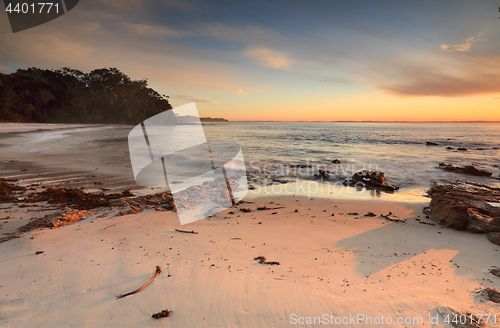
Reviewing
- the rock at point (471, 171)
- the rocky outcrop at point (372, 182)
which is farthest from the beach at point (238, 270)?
the rock at point (471, 171)

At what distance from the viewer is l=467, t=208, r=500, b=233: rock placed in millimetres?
4182

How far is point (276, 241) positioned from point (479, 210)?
5197mm

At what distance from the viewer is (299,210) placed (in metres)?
5.61

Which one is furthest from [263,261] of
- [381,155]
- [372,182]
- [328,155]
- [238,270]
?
[381,155]

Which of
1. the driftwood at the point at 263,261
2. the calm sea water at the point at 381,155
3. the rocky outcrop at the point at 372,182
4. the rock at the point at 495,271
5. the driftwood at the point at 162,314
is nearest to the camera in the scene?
the driftwood at the point at 162,314

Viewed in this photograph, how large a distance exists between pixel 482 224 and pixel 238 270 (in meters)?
5.28

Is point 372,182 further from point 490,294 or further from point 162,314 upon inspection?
point 162,314

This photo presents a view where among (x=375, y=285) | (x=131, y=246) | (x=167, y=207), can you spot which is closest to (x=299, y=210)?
(x=375, y=285)

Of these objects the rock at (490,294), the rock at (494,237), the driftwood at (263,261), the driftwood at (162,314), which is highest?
the driftwood at (162,314)

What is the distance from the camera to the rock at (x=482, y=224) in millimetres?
4182

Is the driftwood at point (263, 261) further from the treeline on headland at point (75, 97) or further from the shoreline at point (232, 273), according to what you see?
the treeline on headland at point (75, 97)

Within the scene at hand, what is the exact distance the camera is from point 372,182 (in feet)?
27.6

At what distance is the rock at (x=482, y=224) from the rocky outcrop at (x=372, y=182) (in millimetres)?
3591

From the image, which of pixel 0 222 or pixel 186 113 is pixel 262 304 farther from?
pixel 0 222
